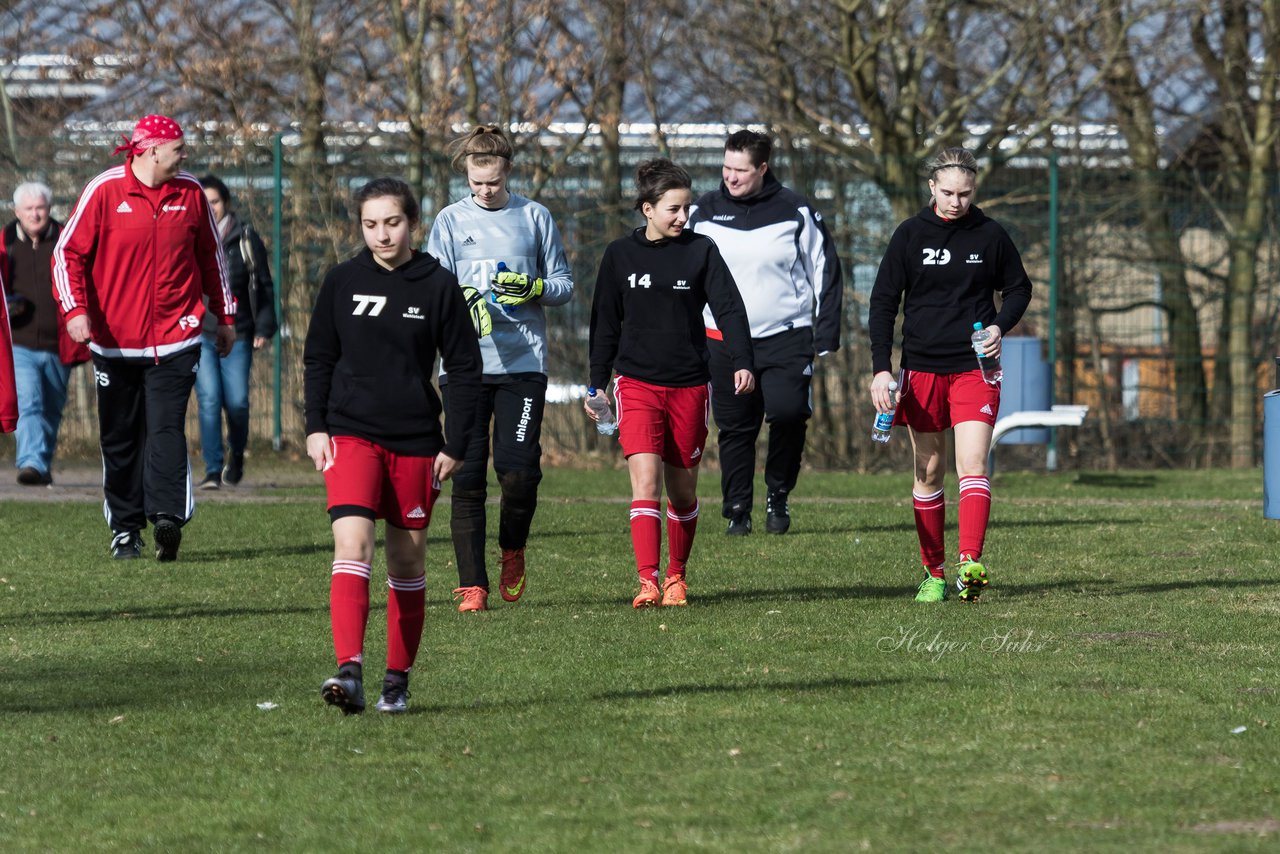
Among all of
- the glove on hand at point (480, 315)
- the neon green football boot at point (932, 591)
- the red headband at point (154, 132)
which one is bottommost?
the neon green football boot at point (932, 591)

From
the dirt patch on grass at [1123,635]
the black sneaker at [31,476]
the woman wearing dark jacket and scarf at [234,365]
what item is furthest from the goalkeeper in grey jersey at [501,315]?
the woman wearing dark jacket and scarf at [234,365]

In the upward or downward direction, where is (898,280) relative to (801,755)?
Answer: upward

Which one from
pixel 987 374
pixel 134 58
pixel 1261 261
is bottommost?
pixel 987 374

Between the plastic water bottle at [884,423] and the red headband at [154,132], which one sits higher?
the red headband at [154,132]

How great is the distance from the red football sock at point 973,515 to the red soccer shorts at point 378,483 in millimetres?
2977

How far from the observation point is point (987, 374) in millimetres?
8016

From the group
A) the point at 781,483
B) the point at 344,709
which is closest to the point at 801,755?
the point at 344,709

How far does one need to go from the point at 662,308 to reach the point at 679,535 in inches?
38.1

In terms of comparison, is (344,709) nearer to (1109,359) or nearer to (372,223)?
(372,223)

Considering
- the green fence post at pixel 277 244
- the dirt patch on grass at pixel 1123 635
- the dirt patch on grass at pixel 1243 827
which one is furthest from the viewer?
the green fence post at pixel 277 244

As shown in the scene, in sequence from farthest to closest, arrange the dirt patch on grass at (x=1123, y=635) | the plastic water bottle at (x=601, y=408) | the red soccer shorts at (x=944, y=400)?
the red soccer shorts at (x=944, y=400), the plastic water bottle at (x=601, y=408), the dirt patch on grass at (x=1123, y=635)

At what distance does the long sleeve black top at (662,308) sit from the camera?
7910 mm

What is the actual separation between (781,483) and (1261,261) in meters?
7.43
